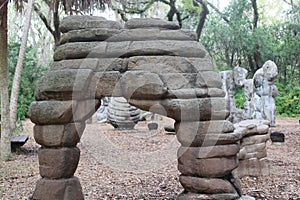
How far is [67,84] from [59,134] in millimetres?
621

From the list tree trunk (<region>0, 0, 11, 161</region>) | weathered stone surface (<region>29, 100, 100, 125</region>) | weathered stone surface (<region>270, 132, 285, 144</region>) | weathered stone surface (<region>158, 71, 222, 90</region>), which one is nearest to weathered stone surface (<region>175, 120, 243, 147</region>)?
weathered stone surface (<region>158, 71, 222, 90</region>)

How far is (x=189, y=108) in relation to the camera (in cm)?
437

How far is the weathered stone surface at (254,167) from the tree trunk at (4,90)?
5.00m

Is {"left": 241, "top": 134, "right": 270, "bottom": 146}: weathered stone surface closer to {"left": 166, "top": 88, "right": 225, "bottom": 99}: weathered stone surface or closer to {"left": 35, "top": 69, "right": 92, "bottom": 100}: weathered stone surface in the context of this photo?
{"left": 166, "top": 88, "right": 225, "bottom": 99}: weathered stone surface

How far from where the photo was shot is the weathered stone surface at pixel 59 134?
4.80 meters

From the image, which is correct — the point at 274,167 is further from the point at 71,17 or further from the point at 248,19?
the point at 248,19

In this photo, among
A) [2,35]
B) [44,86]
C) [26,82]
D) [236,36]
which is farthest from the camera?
[236,36]

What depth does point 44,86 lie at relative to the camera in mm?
4859

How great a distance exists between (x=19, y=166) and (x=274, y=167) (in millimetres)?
5225

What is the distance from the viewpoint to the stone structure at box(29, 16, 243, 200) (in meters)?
4.43

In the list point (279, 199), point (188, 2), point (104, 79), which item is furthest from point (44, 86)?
point (188, 2)

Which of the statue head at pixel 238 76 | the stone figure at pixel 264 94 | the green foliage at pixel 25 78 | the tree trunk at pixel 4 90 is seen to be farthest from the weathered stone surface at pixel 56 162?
the green foliage at pixel 25 78

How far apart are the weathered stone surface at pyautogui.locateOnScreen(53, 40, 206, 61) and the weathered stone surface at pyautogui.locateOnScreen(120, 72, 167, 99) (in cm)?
29

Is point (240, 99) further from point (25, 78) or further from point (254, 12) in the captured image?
point (25, 78)
